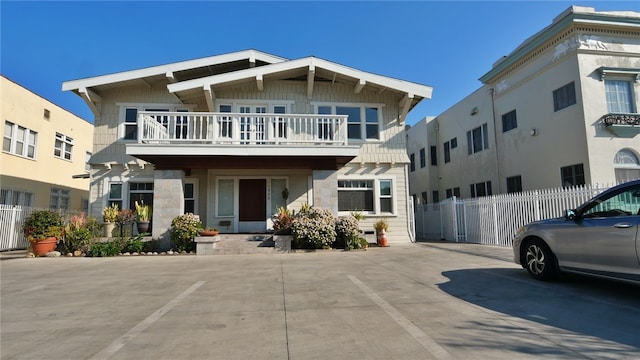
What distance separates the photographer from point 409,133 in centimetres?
2709

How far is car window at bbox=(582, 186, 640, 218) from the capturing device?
5.14 metres

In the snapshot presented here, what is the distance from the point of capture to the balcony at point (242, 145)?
12398 mm

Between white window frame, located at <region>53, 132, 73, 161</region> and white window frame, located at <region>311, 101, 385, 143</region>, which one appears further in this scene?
white window frame, located at <region>53, 132, 73, 161</region>

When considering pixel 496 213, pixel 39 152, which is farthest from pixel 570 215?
pixel 39 152

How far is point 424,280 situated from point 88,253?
10.7 meters

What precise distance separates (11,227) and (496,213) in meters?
18.5

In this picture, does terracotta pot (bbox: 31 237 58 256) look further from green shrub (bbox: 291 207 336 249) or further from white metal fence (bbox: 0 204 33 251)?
green shrub (bbox: 291 207 336 249)

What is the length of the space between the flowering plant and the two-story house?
63 centimetres

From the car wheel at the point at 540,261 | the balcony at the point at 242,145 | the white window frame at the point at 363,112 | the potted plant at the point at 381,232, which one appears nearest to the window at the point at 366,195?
the potted plant at the point at 381,232

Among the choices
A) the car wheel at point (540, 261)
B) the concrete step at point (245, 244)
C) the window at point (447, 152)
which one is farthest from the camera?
the window at point (447, 152)

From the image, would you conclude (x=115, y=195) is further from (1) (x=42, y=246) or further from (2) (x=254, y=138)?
(2) (x=254, y=138)

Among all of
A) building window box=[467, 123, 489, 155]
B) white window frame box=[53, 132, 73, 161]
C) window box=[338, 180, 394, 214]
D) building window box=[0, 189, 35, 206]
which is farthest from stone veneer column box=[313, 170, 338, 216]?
white window frame box=[53, 132, 73, 161]

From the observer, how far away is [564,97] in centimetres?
1408

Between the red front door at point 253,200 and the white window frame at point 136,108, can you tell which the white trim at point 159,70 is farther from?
the red front door at point 253,200
